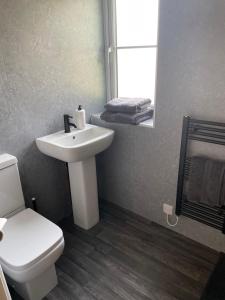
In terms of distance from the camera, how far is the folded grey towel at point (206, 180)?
1.59 metres

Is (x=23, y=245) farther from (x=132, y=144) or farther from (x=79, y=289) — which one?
(x=132, y=144)

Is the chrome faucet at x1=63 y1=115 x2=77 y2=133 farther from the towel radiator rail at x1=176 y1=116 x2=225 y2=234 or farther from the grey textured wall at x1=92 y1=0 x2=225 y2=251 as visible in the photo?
the towel radiator rail at x1=176 y1=116 x2=225 y2=234

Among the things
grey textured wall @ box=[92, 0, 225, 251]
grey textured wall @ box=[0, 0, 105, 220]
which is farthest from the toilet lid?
grey textured wall @ box=[92, 0, 225, 251]

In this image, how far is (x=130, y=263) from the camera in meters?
1.81

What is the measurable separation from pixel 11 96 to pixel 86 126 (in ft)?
2.32

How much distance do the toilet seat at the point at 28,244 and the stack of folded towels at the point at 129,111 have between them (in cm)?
101

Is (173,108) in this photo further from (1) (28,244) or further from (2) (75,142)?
(1) (28,244)

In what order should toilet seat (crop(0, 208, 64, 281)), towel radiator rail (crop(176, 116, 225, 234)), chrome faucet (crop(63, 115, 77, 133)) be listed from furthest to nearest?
1. chrome faucet (crop(63, 115, 77, 133))
2. towel radiator rail (crop(176, 116, 225, 234))
3. toilet seat (crop(0, 208, 64, 281))

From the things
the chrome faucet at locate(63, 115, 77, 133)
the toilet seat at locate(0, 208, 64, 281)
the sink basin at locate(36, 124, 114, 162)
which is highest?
the chrome faucet at locate(63, 115, 77, 133)

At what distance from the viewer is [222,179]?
5.17 feet

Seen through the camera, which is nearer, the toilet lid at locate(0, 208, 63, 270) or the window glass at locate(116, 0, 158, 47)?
the toilet lid at locate(0, 208, 63, 270)

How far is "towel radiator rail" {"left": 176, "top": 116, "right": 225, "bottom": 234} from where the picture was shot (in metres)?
1.59

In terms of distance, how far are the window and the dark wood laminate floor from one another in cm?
128

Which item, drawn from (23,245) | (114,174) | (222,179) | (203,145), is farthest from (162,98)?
(23,245)
